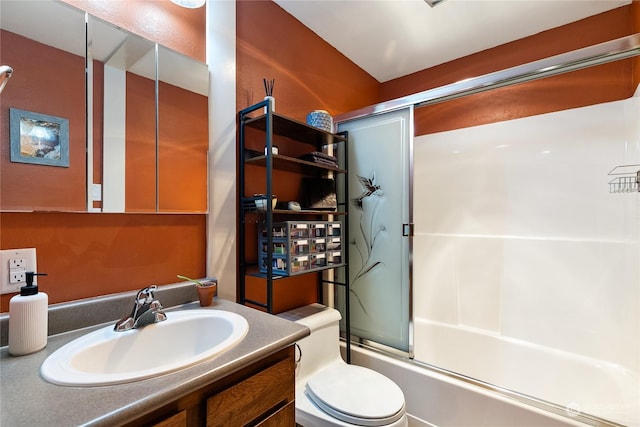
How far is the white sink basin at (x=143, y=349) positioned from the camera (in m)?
Answer: 0.66

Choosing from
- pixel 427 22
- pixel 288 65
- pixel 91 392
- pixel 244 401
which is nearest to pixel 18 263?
pixel 91 392

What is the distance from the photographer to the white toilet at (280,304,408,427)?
1.15 meters

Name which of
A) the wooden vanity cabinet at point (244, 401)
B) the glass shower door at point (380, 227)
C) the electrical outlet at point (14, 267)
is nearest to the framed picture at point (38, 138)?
the electrical outlet at point (14, 267)

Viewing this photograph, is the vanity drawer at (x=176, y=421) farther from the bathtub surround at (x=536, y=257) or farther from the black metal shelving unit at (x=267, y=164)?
the bathtub surround at (x=536, y=257)

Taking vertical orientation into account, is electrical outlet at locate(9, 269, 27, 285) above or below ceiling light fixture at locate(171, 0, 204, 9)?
below

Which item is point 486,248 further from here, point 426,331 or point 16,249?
point 16,249

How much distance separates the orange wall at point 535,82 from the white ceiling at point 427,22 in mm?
67

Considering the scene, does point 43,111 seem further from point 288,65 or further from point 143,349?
point 288,65

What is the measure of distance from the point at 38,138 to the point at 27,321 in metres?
0.56

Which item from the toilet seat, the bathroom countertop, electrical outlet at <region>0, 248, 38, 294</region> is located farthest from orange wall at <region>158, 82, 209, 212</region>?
the toilet seat

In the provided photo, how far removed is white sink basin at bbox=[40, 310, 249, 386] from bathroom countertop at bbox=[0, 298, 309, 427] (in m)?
0.02

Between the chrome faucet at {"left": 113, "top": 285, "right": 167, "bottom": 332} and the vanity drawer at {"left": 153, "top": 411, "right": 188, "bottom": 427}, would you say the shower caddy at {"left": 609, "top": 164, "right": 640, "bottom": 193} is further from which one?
the chrome faucet at {"left": 113, "top": 285, "right": 167, "bottom": 332}

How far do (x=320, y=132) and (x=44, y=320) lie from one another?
4.78ft

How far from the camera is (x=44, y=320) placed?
0.80m
